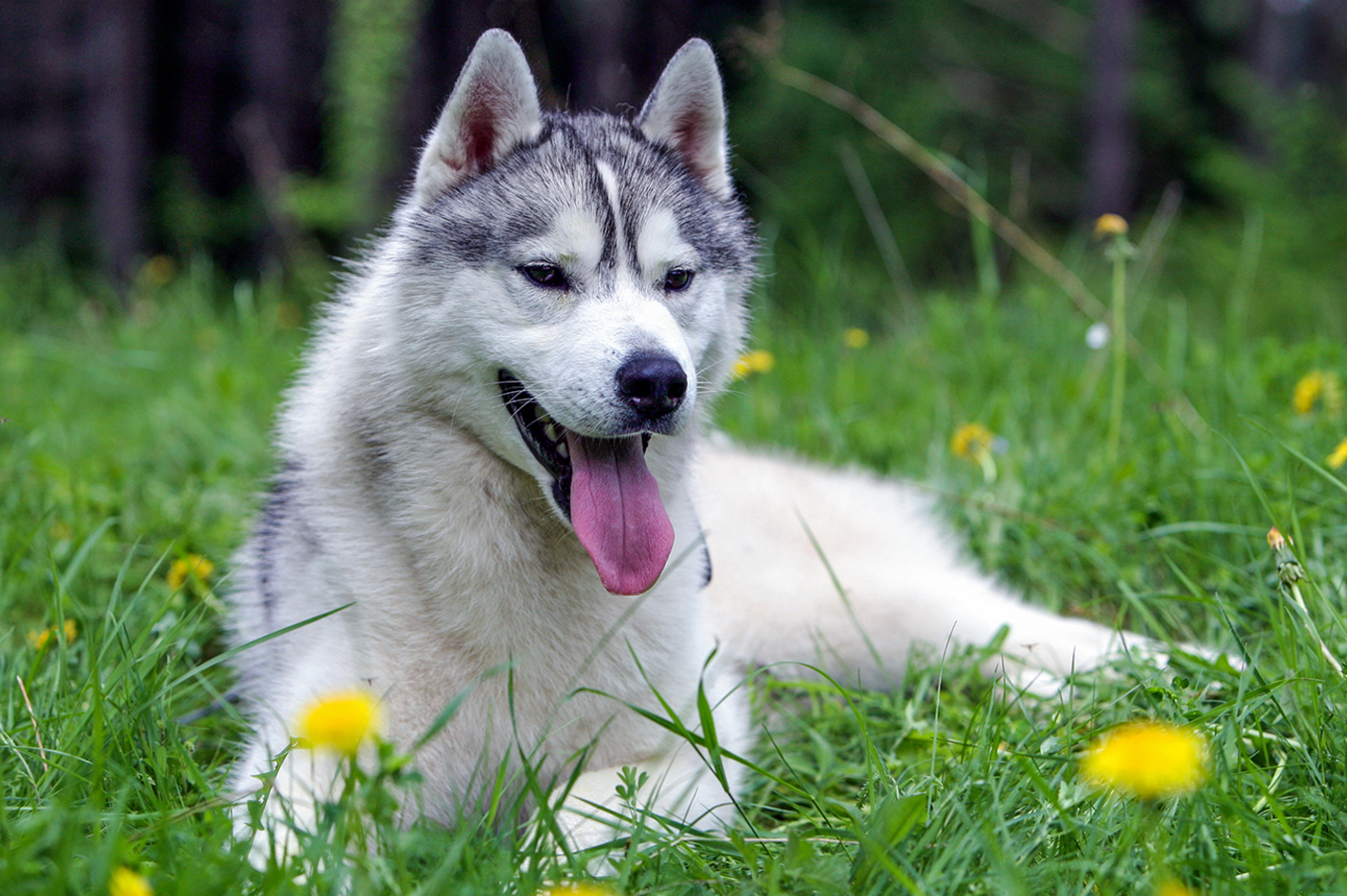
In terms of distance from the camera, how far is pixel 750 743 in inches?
92.7

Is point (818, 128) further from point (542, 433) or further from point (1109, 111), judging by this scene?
point (542, 433)

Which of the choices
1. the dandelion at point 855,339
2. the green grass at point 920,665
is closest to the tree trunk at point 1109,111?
the green grass at point 920,665

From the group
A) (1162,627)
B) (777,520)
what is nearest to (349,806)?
(777,520)

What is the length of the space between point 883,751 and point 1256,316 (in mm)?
5129

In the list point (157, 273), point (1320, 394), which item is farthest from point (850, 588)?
point (157, 273)

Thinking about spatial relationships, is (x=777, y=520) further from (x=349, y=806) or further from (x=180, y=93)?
(x=180, y=93)

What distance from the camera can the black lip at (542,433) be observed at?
2.02m

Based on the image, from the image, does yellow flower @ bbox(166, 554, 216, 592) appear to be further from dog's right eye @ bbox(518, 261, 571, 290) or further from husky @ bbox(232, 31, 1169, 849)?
dog's right eye @ bbox(518, 261, 571, 290)

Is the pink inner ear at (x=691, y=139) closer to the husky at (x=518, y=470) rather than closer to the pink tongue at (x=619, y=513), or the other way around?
the husky at (x=518, y=470)

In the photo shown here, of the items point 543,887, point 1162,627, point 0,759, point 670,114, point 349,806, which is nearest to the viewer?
point 349,806

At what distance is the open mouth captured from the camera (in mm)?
1959

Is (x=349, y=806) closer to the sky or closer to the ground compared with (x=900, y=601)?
closer to the sky

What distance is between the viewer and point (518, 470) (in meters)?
2.10

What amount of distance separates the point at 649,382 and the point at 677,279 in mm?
417
